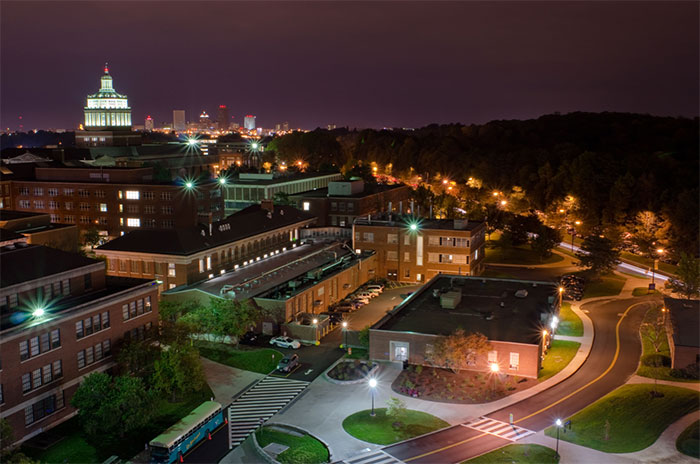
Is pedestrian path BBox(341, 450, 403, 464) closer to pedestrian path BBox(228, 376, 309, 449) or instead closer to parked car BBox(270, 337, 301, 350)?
pedestrian path BBox(228, 376, 309, 449)

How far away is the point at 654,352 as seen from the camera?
55.0 meters

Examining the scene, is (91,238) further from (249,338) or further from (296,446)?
(296,446)

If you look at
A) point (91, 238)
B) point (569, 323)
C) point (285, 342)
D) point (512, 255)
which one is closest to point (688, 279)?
point (569, 323)

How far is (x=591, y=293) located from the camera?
77.5 m

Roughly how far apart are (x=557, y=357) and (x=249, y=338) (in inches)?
1105

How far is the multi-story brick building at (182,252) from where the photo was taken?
6869 cm

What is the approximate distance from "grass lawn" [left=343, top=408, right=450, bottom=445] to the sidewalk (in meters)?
0.54

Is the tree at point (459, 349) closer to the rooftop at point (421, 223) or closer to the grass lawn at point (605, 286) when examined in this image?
the grass lawn at point (605, 286)

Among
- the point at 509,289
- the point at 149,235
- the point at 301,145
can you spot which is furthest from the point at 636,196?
the point at 301,145

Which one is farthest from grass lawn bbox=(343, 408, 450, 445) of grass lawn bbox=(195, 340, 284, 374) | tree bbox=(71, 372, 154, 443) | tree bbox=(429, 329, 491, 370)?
tree bbox=(71, 372, 154, 443)

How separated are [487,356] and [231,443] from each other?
21.9 meters

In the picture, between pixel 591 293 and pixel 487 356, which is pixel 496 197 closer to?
pixel 591 293

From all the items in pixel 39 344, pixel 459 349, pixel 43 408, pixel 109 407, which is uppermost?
pixel 39 344

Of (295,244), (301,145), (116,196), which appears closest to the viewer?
(295,244)
